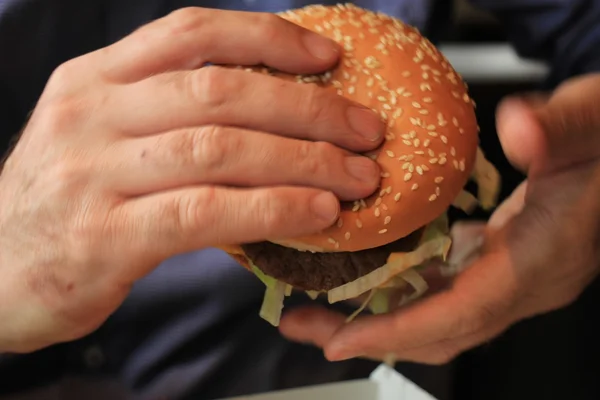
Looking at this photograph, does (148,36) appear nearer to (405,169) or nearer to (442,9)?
(405,169)

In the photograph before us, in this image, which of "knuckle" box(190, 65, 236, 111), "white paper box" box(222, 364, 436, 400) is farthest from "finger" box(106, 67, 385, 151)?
"white paper box" box(222, 364, 436, 400)

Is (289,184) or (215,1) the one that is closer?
(289,184)

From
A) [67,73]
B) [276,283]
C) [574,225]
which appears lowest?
[276,283]

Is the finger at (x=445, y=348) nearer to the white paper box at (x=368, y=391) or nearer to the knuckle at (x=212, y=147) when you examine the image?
the white paper box at (x=368, y=391)

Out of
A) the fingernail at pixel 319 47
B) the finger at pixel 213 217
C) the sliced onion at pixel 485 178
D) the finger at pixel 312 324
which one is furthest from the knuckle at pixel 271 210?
the sliced onion at pixel 485 178

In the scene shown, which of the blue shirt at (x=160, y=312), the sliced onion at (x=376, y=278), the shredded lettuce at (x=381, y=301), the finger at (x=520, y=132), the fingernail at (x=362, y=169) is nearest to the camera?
the finger at (x=520, y=132)

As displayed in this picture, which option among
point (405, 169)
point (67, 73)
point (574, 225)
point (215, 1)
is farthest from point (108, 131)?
point (574, 225)
